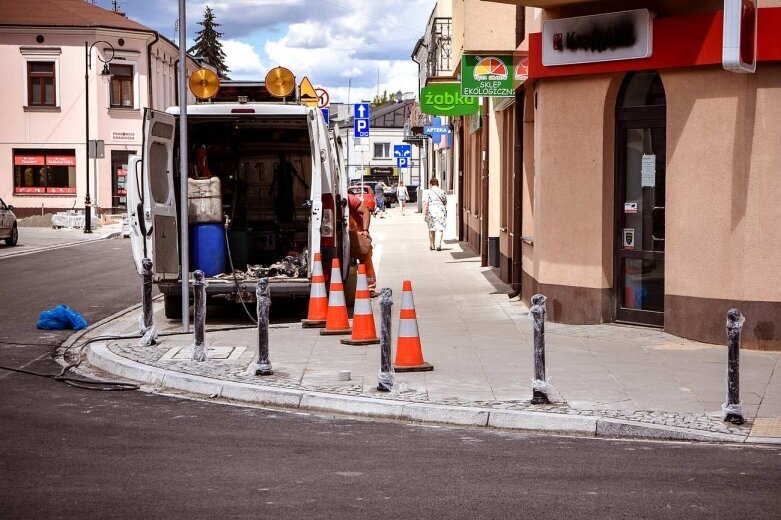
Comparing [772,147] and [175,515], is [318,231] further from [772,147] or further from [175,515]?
[175,515]

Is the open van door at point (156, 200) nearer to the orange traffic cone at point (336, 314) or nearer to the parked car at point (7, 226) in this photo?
the orange traffic cone at point (336, 314)

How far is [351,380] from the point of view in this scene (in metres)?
9.58

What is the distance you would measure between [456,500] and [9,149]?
45.2 meters

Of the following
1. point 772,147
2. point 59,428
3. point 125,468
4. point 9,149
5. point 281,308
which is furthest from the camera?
point 9,149

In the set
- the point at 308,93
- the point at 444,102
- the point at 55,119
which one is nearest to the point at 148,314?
the point at 308,93

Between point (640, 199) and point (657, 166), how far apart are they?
0.46 m

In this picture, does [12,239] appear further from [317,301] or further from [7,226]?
[317,301]

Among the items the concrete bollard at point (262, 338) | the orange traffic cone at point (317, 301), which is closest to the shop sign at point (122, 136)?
the orange traffic cone at point (317, 301)

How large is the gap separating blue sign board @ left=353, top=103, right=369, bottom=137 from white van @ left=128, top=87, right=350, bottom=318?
1284 cm

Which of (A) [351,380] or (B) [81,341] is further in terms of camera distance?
(B) [81,341]

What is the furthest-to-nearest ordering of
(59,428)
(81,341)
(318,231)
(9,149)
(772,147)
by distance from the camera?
(9,149) → (318,231) → (81,341) → (772,147) → (59,428)

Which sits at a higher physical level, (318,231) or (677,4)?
(677,4)

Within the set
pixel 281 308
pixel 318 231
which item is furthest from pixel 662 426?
pixel 281 308

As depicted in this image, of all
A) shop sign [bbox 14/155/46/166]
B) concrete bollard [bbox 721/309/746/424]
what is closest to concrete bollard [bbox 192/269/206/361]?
concrete bollard [bbox 721/309/746/424]
